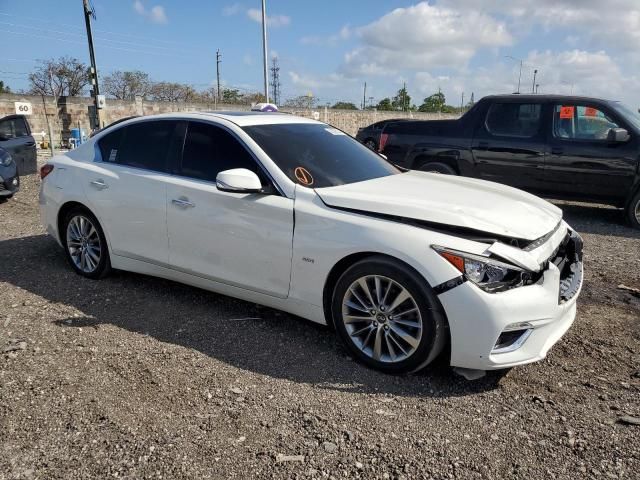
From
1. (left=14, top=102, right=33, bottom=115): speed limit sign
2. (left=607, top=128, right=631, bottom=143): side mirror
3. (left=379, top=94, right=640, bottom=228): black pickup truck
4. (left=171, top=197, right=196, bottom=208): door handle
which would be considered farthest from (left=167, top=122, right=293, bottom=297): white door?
(left=14, top=102, right=33, bottom=115): speed limit sign

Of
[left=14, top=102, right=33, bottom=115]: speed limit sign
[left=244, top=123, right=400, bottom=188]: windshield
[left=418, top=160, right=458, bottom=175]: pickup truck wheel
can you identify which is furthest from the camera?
[left=14, top=102, right=33, bottom=115]: speed limit sign

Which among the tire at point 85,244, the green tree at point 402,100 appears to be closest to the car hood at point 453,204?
the tire at point 85,244

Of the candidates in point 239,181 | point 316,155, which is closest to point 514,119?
point 316,155

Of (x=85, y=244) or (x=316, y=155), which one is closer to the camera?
(x=316, y=155)

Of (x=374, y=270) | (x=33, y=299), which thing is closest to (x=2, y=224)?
(x=33, y=299)

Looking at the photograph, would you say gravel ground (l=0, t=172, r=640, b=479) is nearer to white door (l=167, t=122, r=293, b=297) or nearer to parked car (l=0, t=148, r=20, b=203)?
white door (l=167, t=122, r=293, b=297)

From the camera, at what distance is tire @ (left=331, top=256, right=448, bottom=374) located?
3084mm

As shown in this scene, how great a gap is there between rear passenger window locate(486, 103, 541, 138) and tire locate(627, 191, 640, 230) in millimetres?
1657

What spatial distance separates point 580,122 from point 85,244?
683 centimetres

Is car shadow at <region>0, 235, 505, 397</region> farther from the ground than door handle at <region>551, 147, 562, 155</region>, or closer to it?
closer to it

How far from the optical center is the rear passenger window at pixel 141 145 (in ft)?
14.7

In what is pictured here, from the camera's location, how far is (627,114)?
25.4ft

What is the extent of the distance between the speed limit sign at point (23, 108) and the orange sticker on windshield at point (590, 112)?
66.1 feet

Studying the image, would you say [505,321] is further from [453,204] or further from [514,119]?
[514,119]
